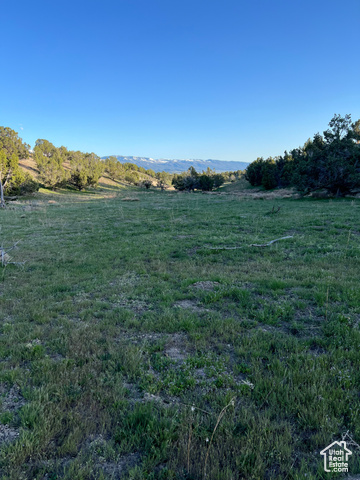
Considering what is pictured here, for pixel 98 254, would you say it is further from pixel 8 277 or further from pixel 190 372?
pixel 190 372

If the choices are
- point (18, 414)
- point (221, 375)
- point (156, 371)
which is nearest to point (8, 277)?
point (18, 414)

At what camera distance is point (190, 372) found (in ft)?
15.6

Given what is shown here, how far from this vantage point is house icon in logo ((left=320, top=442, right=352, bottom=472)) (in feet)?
9.89

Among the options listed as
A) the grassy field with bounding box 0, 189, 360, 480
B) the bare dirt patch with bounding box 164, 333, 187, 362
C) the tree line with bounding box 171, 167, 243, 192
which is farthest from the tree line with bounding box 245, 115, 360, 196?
the tree line with bounding box 171, 167, 243, 192

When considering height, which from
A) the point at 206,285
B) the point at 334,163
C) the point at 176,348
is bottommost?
the point at 176,348

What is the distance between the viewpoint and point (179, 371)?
482 centimetres

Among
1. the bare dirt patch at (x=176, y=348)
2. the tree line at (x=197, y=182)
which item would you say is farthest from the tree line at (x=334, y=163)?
the tree line at (x=197, y=182)

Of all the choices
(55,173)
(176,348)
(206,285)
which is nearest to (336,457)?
(176,348)

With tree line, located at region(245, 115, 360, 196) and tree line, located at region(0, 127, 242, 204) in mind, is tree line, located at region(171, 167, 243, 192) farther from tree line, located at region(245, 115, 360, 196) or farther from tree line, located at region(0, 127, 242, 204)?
tree line, located at region(245, 115, 360, 196)

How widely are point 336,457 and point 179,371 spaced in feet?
8.67

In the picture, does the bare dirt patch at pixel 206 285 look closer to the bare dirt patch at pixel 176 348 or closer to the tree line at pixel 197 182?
the bare dirt patch at pixel 176 348

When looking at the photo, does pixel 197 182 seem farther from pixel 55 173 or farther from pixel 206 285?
pixel 206 285

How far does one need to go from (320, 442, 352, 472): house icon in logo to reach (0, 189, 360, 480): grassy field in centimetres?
10

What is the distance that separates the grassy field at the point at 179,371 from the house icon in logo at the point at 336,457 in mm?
101
